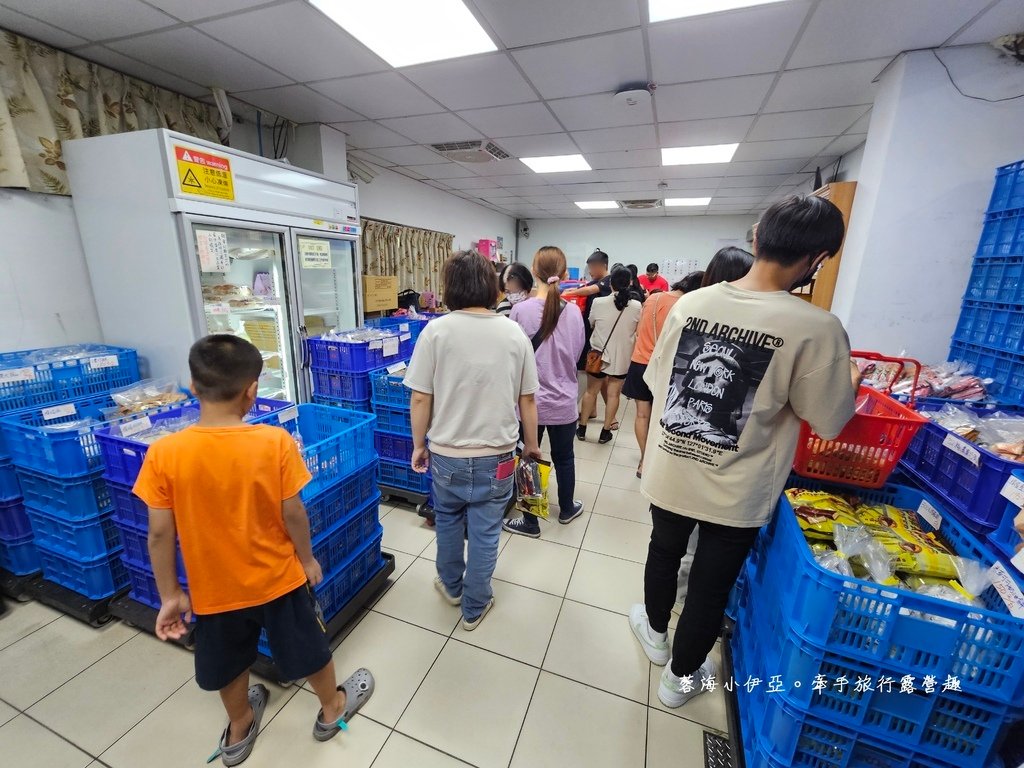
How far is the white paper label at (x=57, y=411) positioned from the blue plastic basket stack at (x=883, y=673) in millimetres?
3052

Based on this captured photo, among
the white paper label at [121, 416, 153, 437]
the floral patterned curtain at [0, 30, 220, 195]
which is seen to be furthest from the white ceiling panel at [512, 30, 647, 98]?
the white paper label at [121, 416, 153, 437]

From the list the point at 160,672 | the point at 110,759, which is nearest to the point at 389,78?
the point at 160,672

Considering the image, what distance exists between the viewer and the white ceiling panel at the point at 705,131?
3.57 meters

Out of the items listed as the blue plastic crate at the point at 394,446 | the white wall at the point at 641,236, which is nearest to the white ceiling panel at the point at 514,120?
the blue plastic crate at the point at 394,446

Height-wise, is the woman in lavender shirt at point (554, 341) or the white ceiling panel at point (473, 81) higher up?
the white ceiling panel at point (473, 81)

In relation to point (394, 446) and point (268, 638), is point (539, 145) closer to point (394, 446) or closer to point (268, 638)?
point (394, 446)

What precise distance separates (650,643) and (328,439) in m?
1.59

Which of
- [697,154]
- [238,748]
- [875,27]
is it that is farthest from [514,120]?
[238,748]

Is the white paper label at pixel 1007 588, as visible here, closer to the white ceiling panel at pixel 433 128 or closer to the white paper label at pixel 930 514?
the white paper label at pixel 930 514

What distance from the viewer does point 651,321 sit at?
286 cm

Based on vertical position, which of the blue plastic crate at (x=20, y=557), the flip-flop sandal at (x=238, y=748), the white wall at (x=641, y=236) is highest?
the white wall at (x=641, y=236)

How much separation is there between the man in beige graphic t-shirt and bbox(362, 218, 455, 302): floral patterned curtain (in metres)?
4.18

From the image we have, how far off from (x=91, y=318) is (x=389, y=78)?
8.42 ft

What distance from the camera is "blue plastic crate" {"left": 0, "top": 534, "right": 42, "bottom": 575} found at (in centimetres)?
201
